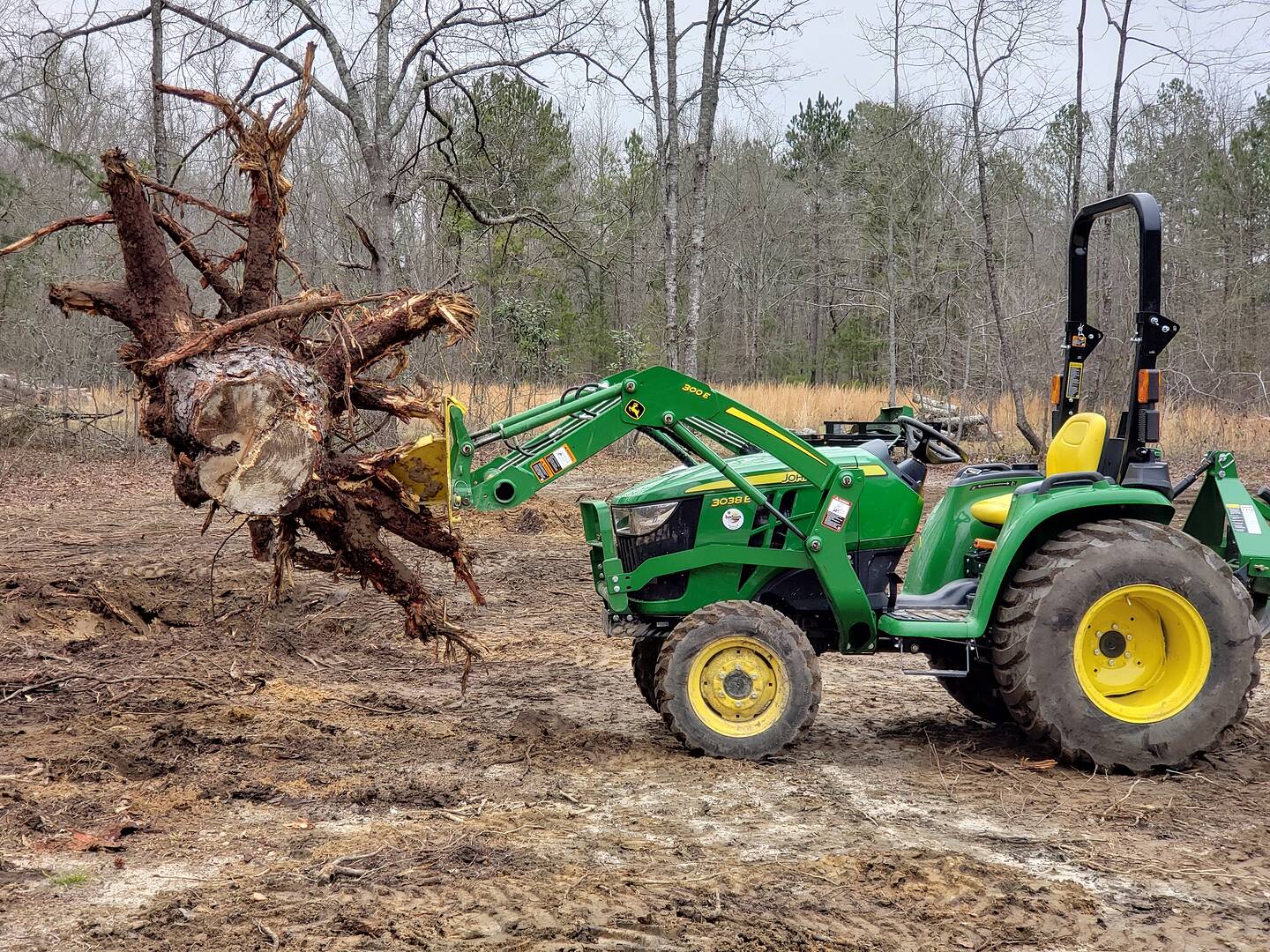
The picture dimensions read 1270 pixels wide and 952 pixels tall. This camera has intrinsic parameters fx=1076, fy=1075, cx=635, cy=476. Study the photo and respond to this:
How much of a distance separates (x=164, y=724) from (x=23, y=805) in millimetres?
1151

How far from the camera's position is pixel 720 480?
529cm

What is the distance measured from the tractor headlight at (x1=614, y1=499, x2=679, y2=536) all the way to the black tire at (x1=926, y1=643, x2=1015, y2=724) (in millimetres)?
1569

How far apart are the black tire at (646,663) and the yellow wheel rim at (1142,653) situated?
2.04 meters

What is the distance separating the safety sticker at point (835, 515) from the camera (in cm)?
518

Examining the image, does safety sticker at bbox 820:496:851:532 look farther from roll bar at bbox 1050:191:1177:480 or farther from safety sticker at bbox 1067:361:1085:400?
safety sticker at bbox 1067:361:1085:400

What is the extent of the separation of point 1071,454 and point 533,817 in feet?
10.7

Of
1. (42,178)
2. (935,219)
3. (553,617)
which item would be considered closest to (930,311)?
(935,219)

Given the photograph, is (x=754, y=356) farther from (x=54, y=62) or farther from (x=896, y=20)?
(x=54, y=62)

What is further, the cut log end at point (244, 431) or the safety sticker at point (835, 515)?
the safety sticker at point (835, 515)

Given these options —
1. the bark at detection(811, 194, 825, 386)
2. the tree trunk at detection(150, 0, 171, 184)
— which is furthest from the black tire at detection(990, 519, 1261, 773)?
the bark at detection(811, 194, 825, 386)

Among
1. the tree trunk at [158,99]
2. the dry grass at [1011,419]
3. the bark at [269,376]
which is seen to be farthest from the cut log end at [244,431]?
the dry grass at [1011,419]

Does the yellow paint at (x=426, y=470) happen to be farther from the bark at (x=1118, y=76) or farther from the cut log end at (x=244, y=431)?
the bark at (x=1118, y=76)

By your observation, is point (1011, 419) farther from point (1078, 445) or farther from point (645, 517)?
point (645, 517)

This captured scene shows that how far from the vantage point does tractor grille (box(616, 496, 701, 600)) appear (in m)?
5.28
